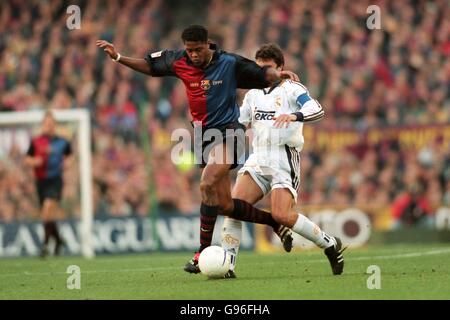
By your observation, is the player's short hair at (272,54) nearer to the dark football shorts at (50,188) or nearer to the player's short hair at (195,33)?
the player's short hair at (195,33)

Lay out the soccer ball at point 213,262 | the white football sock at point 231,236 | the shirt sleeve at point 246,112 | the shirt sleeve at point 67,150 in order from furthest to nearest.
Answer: the shirt sleeve at point 67,150, the shirt sleeve at point 246,112, the white football sock at point 231,236, the soccer ball at point 213,262

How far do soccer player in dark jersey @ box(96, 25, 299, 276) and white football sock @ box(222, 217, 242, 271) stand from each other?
0.52 ft

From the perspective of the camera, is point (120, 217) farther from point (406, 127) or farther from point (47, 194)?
point (406, 127)

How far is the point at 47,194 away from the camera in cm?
1541

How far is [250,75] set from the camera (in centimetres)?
950

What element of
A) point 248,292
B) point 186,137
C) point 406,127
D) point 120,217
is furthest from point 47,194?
point 248,292

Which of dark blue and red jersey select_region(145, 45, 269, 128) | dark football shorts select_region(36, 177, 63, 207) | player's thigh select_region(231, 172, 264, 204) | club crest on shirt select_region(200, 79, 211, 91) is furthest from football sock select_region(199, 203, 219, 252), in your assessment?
dark football shorts select_region(36, 177, 63, 207)

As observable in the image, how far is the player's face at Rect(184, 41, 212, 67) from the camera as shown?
9.30 metres

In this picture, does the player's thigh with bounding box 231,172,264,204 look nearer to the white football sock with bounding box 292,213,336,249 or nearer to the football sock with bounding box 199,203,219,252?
the football sock with bounding box 199,203,219,252

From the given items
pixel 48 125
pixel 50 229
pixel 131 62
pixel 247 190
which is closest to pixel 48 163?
pixel 48 125

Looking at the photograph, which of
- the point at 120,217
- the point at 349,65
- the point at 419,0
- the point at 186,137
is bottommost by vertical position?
the point at 120,217

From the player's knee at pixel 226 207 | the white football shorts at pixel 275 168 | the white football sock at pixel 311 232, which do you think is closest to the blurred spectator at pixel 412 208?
the white football shorts at pixel 275 168

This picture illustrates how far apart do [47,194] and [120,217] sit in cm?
283

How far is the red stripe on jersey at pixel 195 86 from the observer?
9.59m
